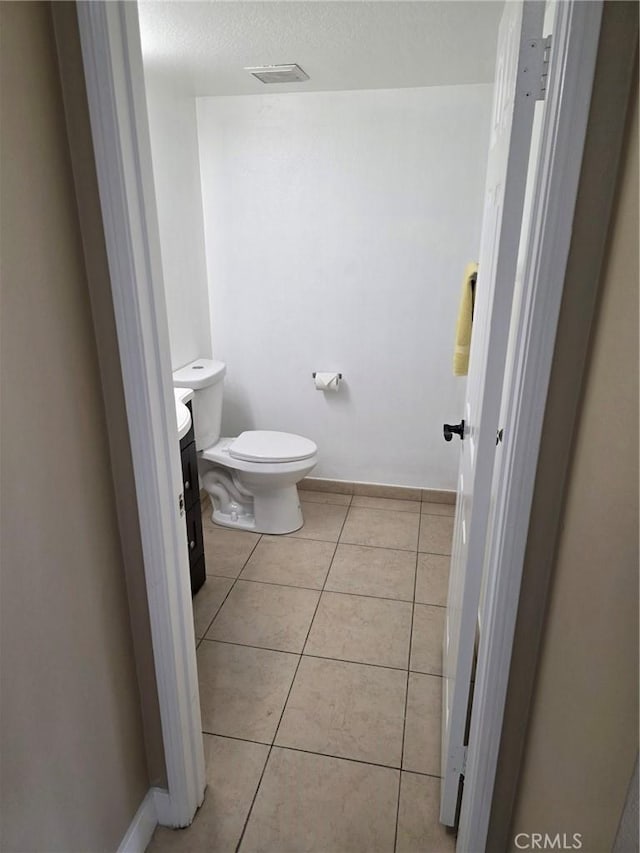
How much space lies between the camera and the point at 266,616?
7.21 ft

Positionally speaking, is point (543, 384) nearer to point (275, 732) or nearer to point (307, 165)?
point (275, 732)

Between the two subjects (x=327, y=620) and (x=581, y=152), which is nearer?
(x=581, y=152)

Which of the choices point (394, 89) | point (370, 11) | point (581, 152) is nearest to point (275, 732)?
point (581, 152)

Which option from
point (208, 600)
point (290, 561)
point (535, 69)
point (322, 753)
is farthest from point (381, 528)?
point (535, 69)

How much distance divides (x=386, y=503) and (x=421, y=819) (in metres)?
1.79

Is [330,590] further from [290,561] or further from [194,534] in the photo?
[194,534]

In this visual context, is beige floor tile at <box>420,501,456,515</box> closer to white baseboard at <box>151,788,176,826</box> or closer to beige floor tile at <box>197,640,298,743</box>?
beige floor tile at <box>197,640,298,743</box>

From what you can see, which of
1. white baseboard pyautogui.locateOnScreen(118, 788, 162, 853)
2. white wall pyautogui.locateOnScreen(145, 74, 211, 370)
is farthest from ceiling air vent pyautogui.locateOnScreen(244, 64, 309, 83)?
white baseboard pyautogui.locateOnScreen(118, 788, 162, 853)

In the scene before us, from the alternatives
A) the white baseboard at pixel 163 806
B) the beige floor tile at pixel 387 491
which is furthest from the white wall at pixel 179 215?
the white baseboard at pixel 163 806

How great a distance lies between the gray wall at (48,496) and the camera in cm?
85

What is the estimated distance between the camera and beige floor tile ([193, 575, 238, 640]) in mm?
2156

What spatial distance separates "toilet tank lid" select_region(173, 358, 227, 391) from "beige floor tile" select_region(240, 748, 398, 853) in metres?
1.54

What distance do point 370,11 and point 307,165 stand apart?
109cm

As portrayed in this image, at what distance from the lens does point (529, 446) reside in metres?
0.98
